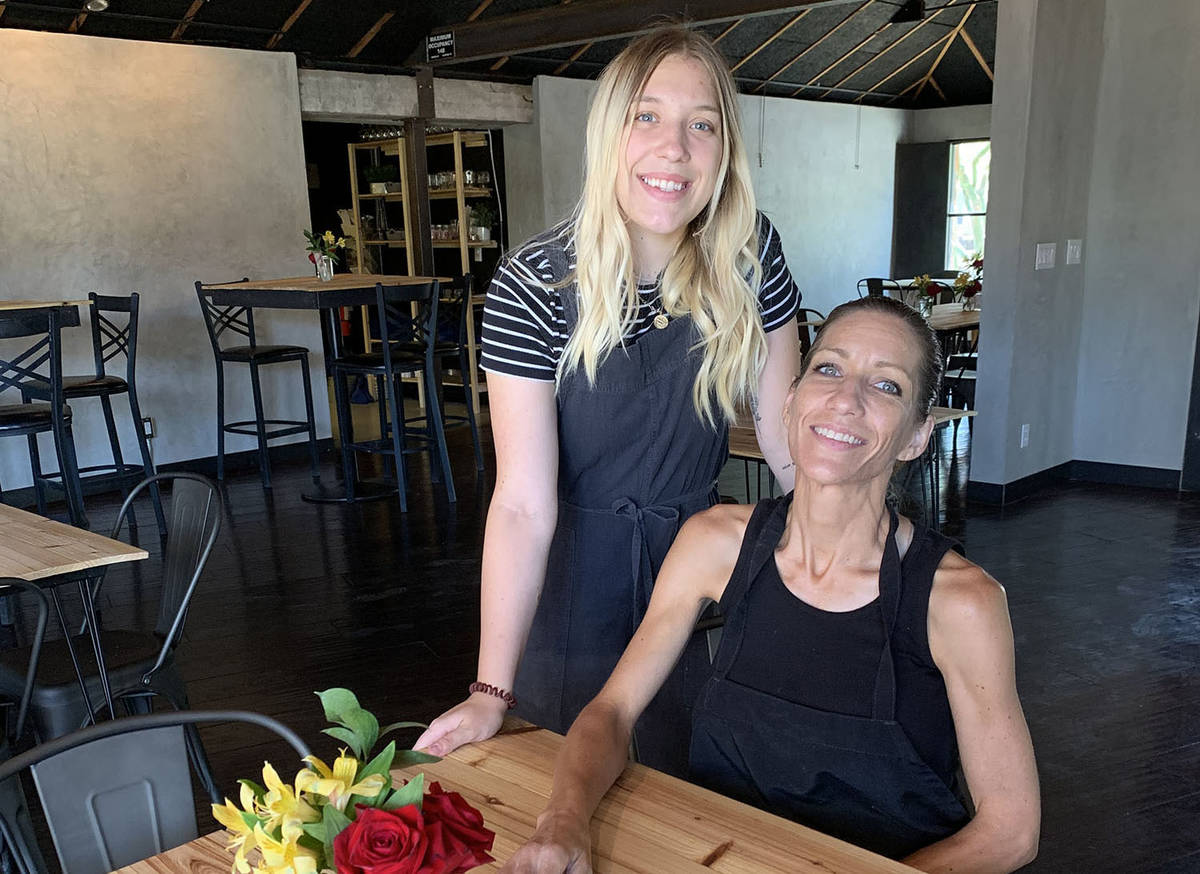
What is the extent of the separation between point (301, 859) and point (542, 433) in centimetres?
93

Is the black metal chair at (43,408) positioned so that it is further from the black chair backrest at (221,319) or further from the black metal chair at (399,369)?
the black metal chair at (399,369)

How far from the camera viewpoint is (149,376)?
6.57 metres

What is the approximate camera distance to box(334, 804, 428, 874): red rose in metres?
0.71

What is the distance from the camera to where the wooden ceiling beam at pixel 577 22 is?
671 cm

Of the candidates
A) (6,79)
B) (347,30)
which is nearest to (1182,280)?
(347,30)

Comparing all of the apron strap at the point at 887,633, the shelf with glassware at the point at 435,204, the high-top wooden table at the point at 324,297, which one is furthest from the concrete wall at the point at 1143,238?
the apron strap at the point at 887,633

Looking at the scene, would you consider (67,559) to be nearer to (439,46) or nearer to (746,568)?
(746,568)

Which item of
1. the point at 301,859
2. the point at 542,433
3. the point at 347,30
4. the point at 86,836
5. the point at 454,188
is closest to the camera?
the point at 301,859

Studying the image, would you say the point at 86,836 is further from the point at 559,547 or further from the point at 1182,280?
the point at 1182,280

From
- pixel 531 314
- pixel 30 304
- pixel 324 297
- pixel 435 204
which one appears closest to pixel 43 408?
pixel 30 304

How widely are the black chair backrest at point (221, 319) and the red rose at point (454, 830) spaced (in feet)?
17.9

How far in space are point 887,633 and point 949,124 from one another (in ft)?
39.3

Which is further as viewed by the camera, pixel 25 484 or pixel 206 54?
pixel 206 54

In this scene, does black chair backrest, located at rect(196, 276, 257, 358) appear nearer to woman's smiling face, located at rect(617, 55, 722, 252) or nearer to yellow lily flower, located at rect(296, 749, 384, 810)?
woman's smiling face, located at rect(617, 55, 722, 252)
